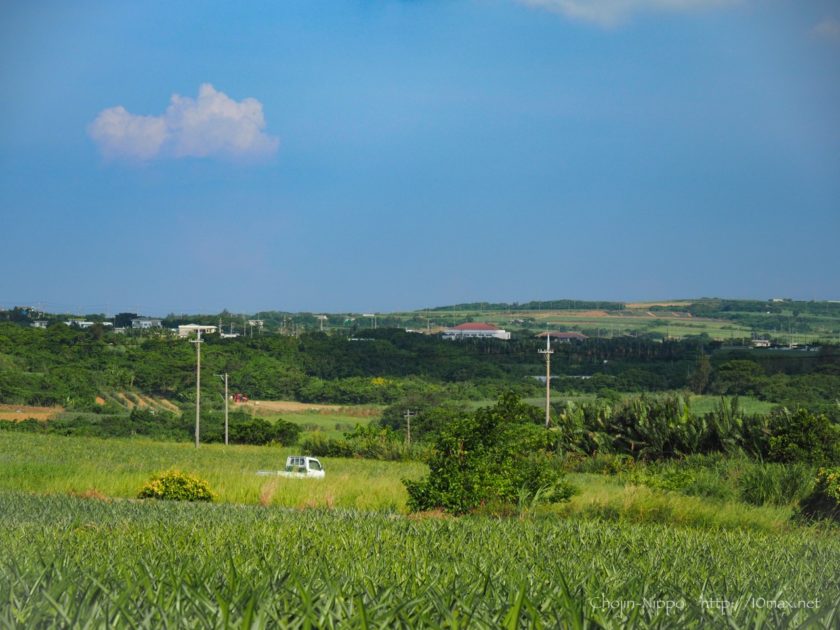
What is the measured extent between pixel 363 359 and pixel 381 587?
312 feet

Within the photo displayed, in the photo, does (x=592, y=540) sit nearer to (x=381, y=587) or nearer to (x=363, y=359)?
(x=381, y=587)

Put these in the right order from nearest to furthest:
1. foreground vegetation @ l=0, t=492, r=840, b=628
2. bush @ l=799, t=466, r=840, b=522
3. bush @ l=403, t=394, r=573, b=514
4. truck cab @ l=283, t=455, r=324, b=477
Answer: foreground vegetation @ l=0, t=492, r=840, b=628
bush @ l=799, t=466, r=840, b=522
bush @ l=403, t=394, r=573, b=514
truck cab @ l=283, t=455, r=324, b=477

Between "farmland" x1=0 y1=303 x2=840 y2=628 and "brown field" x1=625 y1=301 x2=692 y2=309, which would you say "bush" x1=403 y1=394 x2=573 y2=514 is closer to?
"farmland" x1=0 y1=303 x2=840 y2=628

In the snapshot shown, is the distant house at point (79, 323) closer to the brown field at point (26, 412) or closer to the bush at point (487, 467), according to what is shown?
the brown field at point (26, 412)

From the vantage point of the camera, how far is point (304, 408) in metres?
86.8

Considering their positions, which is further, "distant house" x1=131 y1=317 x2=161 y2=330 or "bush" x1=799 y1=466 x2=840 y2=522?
"distant house" x1=131 y1=317 x2=161 y2=330

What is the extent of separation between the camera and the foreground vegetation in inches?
135

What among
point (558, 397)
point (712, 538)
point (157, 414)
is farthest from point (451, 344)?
point (712, 538)

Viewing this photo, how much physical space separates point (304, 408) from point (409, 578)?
3270 inches

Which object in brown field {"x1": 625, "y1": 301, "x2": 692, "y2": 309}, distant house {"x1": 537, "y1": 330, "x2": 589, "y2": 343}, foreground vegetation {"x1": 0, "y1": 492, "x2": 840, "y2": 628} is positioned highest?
brown field {"x1": 625, "y1": 301, "x2": 692, "y2": 309}

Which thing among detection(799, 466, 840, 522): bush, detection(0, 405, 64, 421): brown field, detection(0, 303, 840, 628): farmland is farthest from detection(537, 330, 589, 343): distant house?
detection(799, 466, 840, 522): bush

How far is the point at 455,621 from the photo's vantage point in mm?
3266

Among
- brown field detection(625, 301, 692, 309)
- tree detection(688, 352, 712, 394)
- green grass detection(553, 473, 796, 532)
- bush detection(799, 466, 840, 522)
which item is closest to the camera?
green grass detection(553, 473, 796, 532)

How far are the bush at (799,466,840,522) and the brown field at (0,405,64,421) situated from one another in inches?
2367
